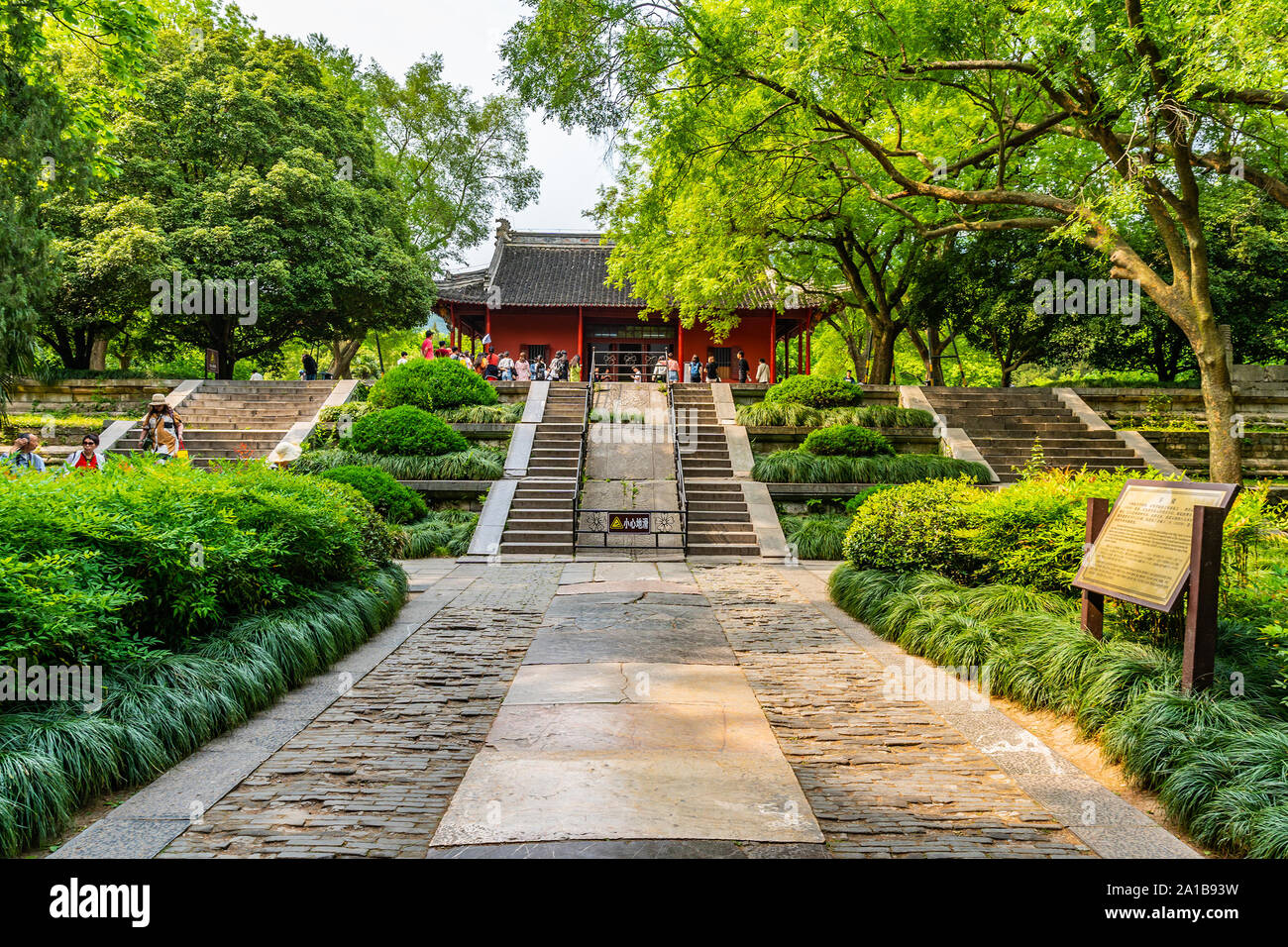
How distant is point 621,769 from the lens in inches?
161

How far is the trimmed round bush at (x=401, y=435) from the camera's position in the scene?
15.7 m

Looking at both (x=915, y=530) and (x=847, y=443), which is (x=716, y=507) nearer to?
(x=847, y=443)

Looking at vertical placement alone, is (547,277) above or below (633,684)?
above

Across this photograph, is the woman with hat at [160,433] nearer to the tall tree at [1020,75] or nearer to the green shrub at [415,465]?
the green shrub at [415,465]

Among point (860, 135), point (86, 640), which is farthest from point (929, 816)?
point (860, 135)

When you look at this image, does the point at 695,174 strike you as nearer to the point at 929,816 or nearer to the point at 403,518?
the point at 403,518

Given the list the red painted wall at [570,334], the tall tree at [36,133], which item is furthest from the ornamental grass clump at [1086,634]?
the red painted wall at [570,334]

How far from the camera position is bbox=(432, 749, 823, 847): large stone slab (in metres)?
3.38

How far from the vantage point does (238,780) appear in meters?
4.04

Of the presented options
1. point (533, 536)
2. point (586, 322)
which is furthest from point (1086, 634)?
point (586, 322)

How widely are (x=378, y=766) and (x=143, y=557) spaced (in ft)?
7.20

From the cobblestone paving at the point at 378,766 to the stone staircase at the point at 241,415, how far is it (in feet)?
43.2

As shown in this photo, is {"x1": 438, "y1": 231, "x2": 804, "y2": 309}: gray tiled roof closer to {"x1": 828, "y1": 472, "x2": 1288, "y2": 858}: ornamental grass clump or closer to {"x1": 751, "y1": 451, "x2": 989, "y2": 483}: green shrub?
{"x1": 751, "y1": 451, "x2": 989, "y2": 483}: green shrub
